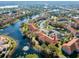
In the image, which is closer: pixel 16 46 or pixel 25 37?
pixel 16 46

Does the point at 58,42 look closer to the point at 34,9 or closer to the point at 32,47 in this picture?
the point at 32,47

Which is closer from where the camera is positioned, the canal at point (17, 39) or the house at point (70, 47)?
the house at point (70, 47)

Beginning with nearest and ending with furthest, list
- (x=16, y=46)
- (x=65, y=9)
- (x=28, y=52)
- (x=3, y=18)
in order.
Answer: (x=28, y=52) → (x=16, y=46) → (x=3, y=18) → (x=65, y=9)

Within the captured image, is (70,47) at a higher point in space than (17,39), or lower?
higher

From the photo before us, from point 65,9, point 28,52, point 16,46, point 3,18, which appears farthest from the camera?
point 65,9

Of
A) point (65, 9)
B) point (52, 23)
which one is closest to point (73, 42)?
point (52, 23)

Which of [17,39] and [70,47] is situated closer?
[70,47]

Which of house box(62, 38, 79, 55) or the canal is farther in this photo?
the canal

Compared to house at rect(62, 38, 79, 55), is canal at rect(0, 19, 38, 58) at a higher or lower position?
lower

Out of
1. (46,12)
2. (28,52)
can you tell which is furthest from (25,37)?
(46,12)

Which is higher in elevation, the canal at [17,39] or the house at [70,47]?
the house at [70,47]
